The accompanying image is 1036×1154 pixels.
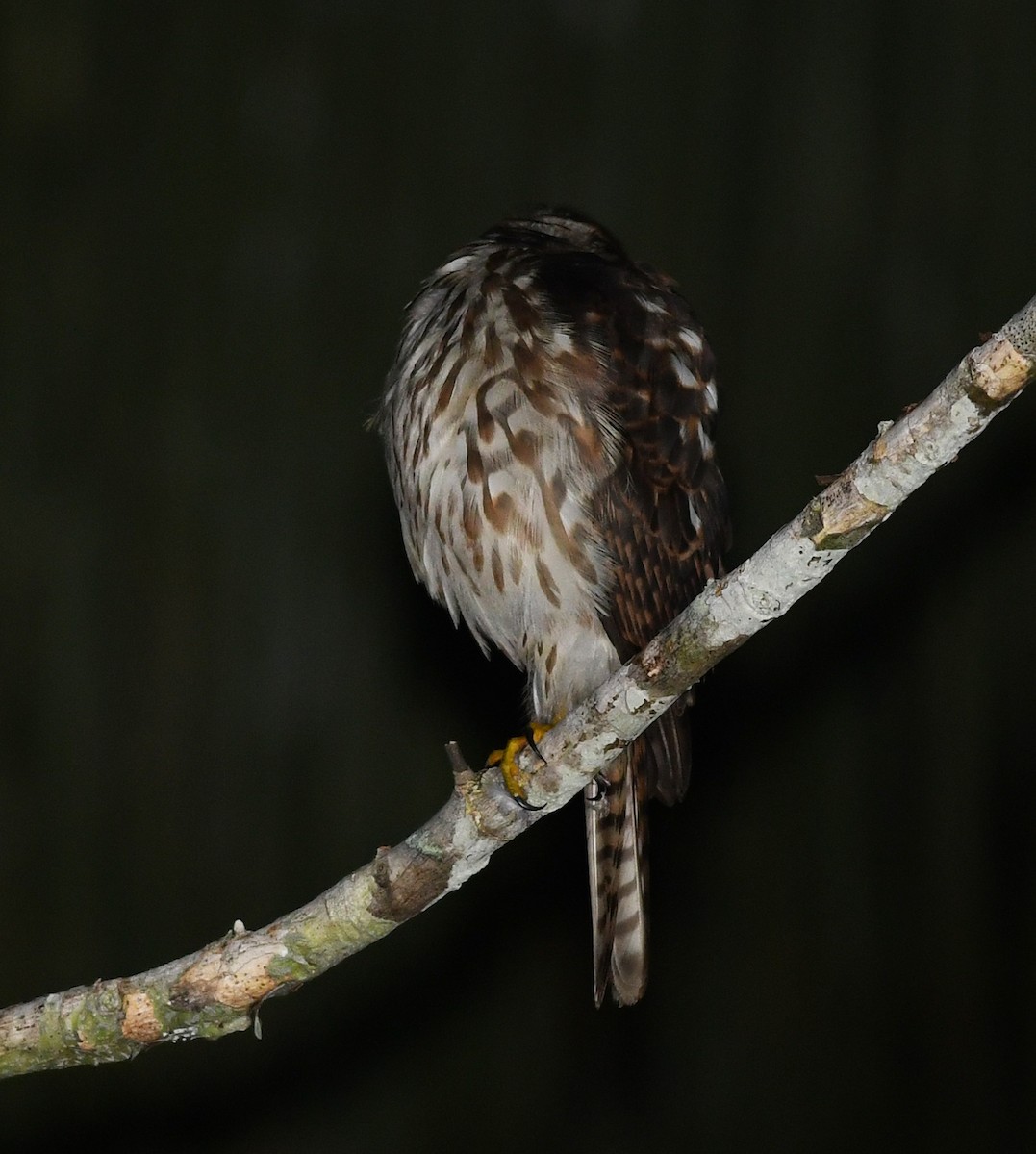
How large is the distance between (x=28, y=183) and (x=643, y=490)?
81.5 inches

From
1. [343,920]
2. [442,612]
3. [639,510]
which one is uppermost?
[442,612]

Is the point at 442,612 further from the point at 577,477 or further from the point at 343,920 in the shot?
the point at 343,920

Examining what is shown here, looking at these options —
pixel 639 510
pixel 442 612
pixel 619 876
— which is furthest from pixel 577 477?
pixel 442 612

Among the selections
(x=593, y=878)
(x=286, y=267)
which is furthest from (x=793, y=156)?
(x=593, y=878)

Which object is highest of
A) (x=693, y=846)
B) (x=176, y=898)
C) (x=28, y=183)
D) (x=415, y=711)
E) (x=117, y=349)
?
(x=28, y=183)

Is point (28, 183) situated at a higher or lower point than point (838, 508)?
higher

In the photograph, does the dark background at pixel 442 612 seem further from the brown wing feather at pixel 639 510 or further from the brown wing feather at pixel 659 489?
the brown wing feather at pixel 659 489

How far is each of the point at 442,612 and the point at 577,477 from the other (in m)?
1.50

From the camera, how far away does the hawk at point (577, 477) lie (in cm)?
202

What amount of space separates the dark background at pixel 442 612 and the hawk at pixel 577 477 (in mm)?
1194

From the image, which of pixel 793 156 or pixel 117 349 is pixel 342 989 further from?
pixel 793 156

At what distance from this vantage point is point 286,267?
11.1ft

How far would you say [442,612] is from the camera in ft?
11.3

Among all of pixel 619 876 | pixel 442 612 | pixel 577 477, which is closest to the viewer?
pixel 577 477
